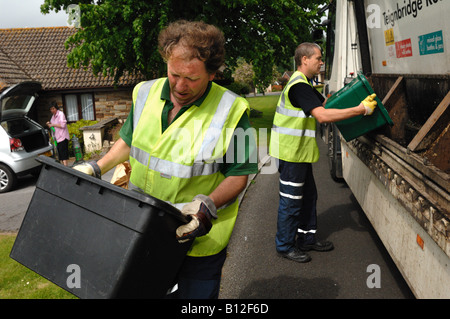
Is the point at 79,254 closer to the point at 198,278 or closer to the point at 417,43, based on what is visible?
the point at 198,278

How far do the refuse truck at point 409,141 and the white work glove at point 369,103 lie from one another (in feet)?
0.94

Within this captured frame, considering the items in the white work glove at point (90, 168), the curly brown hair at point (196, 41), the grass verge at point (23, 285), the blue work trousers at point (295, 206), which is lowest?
the grass verge at point (23, 285)

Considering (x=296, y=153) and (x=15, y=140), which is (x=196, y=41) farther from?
(x=15, y=140)

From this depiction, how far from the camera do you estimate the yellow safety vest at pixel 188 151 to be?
1.94 meters

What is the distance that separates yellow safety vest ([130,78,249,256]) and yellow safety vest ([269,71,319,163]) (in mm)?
1910

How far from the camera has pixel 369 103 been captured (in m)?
3.34

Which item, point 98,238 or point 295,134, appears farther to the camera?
point 295,134

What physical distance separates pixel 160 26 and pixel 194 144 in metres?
12.5

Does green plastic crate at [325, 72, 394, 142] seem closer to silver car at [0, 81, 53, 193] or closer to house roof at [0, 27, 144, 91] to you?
silver car at [0, 81, 53, 193]

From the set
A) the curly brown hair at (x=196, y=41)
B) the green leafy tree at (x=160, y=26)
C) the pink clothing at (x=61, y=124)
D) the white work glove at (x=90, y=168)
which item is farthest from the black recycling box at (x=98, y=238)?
the green leafy tree at (x=160, y=26)

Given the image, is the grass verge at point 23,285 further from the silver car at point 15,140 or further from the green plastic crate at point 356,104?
the silver car at point 15,140

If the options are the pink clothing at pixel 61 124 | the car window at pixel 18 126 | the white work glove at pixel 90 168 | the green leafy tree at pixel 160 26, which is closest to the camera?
the white work glove at pixel 90 168

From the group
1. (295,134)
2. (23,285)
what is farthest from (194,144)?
(23,285)

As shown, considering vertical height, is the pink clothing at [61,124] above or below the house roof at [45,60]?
below
